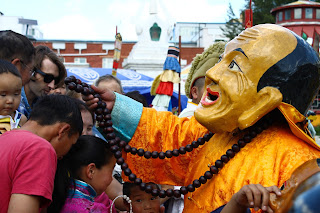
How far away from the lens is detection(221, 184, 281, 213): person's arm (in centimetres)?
121

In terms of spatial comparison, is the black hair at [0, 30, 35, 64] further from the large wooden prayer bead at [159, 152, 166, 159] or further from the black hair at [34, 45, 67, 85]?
the large wooden prayer bead at [159, 152, 166, 159]

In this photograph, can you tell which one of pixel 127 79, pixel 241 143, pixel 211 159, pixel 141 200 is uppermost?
pixel 241 143

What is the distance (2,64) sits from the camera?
2.11 metres

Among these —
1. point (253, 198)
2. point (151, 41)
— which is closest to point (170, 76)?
point (253, 198)

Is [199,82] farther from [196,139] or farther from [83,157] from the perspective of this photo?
[83,157]

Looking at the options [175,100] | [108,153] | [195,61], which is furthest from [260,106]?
[175,100]

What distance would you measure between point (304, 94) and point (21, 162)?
4.30ft

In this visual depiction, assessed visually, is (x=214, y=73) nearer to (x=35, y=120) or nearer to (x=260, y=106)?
(x=260, y=106)

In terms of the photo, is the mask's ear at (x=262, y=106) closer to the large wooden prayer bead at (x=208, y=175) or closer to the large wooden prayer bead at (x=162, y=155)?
the large wooden prayer bead at (x=208, y=175)

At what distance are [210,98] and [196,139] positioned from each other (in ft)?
1.15

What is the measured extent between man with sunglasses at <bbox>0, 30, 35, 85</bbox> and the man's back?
966 mm

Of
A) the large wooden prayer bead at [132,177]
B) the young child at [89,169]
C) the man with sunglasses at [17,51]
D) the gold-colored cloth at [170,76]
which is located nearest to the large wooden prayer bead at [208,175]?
the large wooden prayer bead at [132,177]

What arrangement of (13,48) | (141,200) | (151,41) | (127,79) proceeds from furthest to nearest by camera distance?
(151,41)
(127,79)
(141,200)
(13,48)

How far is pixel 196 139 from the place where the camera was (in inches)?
87.7
